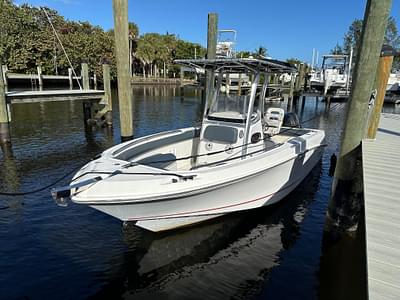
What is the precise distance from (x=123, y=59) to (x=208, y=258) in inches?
251

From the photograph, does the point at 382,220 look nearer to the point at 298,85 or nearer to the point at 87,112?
the point at 87,112

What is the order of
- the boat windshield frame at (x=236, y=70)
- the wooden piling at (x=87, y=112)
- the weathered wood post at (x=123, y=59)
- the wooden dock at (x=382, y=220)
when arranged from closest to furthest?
the wooden dock at (x=382, y=220) < the boat windshield frame at (x=236, y=70) < the weathered wood post at (x=123, y=59) < the wooden piling at (x=87, y=112)

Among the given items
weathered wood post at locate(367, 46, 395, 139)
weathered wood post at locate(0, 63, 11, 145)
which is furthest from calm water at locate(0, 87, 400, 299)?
weathered wood post at locate(0, 63, 11, 145)

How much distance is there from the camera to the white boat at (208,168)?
4578 millimetres

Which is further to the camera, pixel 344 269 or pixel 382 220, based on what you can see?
pixel 344 269

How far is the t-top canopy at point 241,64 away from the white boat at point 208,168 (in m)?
0.02

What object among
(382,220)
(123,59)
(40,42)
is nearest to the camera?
(382,220)

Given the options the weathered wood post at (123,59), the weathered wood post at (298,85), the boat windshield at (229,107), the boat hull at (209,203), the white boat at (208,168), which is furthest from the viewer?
the weathered wood post at (298,85)

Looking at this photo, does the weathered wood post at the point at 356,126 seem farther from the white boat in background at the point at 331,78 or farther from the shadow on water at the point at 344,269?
the white boat in background at the point at 331,78

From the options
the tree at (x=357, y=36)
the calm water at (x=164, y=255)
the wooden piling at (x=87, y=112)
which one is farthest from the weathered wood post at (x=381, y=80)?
the tree at (x=357, y=36)

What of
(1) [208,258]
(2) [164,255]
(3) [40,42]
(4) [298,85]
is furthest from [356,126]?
(3) [40,42]

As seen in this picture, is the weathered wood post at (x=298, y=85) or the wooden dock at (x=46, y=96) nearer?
the wooden dock at (x=46, y=96)

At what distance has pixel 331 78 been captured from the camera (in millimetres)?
29531

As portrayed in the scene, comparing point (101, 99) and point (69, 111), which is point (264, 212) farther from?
point (69, 111)
